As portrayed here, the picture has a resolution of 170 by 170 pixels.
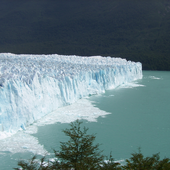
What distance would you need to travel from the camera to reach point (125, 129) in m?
7.56

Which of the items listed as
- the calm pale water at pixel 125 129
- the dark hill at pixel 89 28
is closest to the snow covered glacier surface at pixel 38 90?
the calm pale water at pixel 125 129

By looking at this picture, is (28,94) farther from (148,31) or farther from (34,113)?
(148,31)

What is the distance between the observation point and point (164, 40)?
38688mm

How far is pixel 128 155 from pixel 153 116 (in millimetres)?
3713

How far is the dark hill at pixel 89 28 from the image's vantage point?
130 feet

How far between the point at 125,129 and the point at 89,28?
151 ft

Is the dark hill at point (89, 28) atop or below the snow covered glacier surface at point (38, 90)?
atop

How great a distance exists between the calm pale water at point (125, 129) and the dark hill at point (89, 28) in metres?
21.4

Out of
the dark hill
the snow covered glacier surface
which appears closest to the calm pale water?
the snow covered glacier surface

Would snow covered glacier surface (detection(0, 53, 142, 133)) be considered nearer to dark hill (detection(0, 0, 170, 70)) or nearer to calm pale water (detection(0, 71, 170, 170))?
calm pale water (detection(0, 71, 170, 170))

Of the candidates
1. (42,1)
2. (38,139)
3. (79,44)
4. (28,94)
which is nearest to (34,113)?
(28,94)

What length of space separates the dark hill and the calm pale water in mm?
21407

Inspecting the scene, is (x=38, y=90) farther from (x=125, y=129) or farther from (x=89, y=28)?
(x=89, y=28)

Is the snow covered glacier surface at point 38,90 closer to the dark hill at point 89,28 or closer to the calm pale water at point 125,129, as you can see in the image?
the calm pale water at point 125,129
